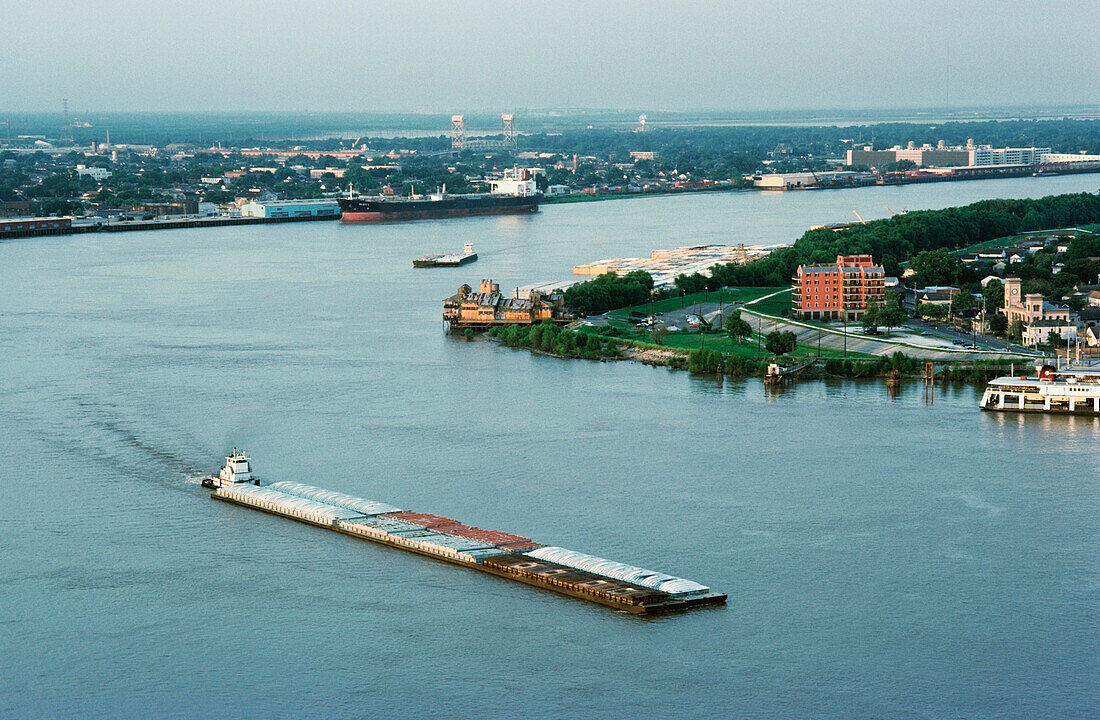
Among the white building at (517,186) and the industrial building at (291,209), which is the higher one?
the white building at (517,186)

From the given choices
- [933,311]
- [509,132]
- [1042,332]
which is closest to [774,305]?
[933,311]

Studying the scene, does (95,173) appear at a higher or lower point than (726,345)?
higher

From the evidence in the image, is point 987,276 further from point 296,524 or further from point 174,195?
point 174,195

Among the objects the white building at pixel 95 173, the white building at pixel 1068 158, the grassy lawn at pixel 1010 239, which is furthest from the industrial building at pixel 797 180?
the grassy lawn at pixel 1010 239

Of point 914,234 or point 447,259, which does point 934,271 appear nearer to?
point 914,234

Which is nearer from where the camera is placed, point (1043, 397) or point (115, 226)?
point (1043, 397)

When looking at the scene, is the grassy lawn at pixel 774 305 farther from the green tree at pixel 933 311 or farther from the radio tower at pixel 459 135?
the radio tower at pixel 459 135
